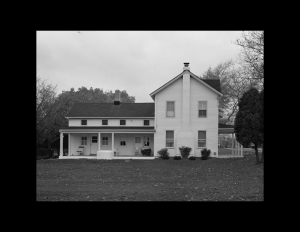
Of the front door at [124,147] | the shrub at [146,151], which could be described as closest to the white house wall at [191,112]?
the shrub at [146,151]

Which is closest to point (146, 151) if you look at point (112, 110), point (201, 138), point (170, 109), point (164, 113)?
point (164, 113)

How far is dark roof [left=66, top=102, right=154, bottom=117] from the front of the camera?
33.5m

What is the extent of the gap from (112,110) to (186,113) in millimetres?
8302

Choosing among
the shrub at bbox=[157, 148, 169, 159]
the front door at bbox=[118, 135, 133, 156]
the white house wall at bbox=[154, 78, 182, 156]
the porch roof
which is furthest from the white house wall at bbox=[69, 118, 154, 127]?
the shrub at bbox=[157, 148, 169, 159]

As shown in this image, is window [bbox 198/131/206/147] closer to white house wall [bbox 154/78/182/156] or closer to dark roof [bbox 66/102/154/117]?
white house wall [bbox 154/78/182/156]

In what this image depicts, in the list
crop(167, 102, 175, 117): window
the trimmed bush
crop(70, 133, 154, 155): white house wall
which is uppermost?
crop(167, 102, 175, 117): window

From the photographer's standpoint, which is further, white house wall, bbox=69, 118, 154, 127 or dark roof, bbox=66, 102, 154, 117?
dark roof, bbox=66, 102, 154, 117

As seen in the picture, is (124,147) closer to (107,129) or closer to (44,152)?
(107,129)

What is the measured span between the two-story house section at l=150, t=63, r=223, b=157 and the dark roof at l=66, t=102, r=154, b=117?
312cm
